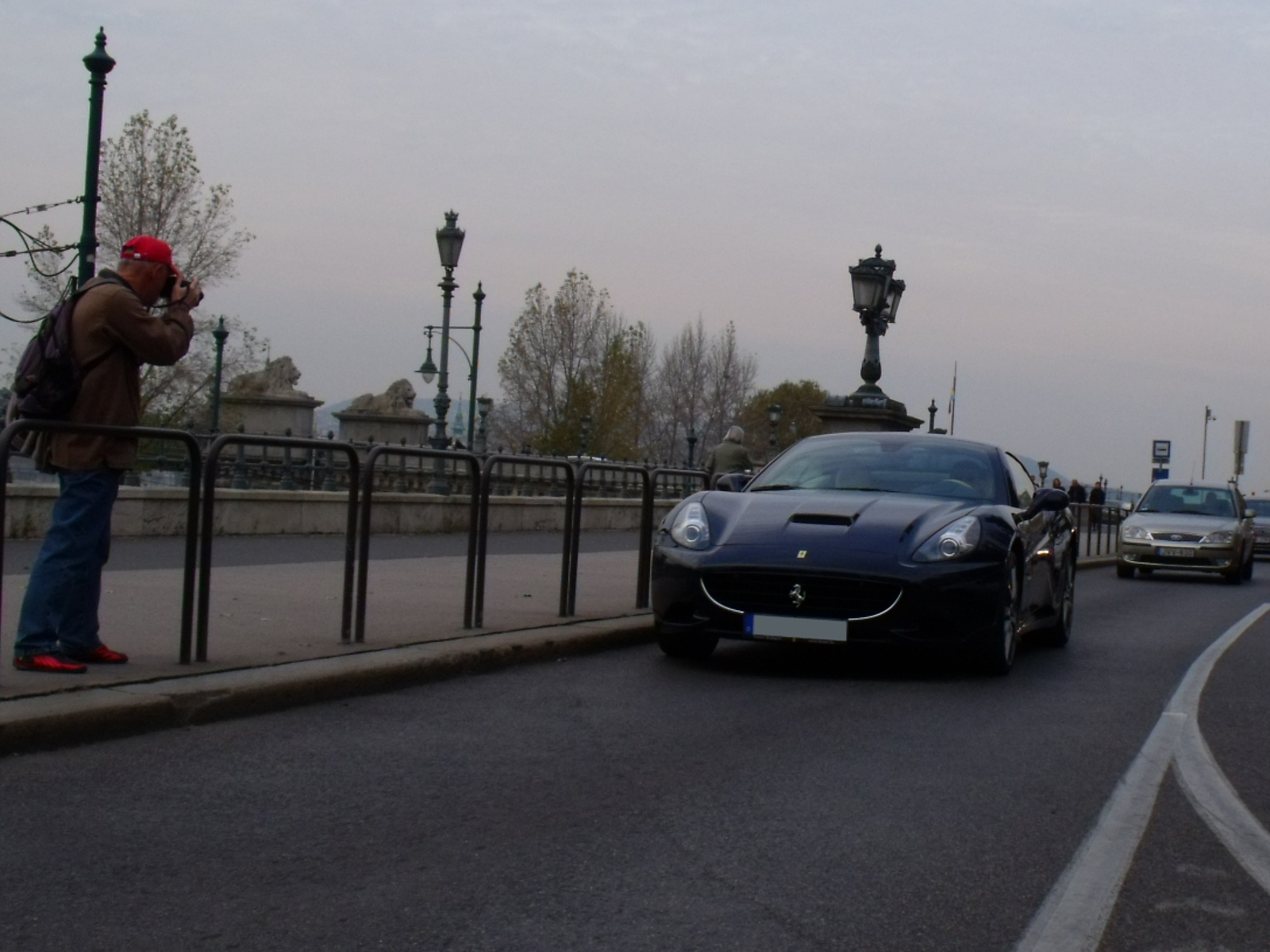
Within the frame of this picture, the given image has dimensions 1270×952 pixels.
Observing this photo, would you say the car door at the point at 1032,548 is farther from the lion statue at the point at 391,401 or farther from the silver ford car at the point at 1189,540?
the lion statue at the point at 391,401

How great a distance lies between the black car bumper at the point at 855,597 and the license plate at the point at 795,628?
0.09 feet

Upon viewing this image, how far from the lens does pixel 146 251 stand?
22.9 feet

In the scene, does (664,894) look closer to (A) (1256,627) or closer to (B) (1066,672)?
(B) (1066,672)

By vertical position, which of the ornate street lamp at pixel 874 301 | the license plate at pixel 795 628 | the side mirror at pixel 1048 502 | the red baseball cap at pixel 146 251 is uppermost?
the ornate street lamp at pixel 874 301

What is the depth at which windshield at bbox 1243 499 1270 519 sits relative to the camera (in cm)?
3719

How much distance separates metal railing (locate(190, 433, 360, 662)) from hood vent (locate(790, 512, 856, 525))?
7.47ft

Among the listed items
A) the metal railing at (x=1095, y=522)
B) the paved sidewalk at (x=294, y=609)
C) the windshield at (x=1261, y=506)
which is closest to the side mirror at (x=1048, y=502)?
the paved sidewalk at (x=294, y=609)

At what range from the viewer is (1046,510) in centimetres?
1047

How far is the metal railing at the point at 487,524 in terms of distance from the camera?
950 cm

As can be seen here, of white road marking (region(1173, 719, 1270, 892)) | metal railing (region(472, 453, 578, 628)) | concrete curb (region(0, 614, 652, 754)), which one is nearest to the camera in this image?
white road marking (region(1173, 719, 1270, 892))

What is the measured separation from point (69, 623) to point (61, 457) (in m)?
0.69

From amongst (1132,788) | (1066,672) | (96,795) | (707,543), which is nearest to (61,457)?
(96,795)

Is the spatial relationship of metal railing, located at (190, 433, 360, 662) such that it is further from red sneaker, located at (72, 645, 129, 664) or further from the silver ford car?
the silver ford car

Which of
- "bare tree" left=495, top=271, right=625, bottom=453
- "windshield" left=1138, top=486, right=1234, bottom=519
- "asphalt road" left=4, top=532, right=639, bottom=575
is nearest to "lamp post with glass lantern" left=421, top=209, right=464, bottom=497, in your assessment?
"asphalt road" left=4, top=532, right=639, bottom=575
